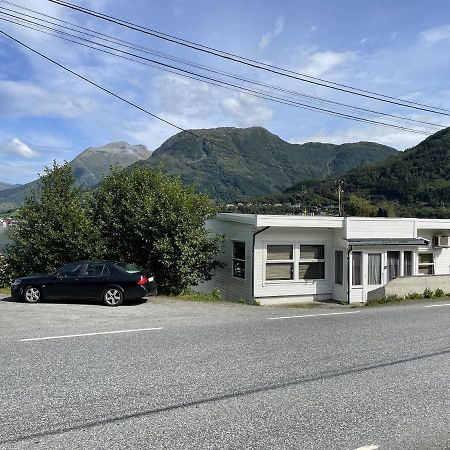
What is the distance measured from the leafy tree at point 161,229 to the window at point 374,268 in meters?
7.03

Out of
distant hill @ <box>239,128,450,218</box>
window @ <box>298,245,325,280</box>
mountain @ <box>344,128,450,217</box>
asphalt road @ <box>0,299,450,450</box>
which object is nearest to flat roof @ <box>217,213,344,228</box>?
window @ <box>298,245,325,280</box>

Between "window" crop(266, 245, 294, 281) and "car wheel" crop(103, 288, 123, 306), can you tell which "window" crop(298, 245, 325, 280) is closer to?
"window" crop(266, 245, 294, 281)

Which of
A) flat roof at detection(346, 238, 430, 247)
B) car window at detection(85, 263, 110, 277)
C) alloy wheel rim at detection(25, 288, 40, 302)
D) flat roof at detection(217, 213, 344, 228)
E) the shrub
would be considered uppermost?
flat roof at detection(217, 213, 344, 228)

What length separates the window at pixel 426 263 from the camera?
22.6m

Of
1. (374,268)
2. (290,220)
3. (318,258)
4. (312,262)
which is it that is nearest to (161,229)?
(290,220)

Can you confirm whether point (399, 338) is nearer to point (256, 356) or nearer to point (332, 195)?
point (256, 356)

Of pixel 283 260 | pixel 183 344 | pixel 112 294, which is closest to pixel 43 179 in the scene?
pixel 112 294

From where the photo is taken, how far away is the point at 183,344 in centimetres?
812

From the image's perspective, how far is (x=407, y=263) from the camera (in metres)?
21.4

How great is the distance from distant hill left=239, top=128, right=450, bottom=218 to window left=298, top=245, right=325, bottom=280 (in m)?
78.9

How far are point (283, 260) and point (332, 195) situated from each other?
3793 inches

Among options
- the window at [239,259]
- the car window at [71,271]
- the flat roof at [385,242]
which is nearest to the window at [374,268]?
the flat roof at [385,242]

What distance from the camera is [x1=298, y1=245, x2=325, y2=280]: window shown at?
782 inches

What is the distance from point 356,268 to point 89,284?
11637 millimetres
